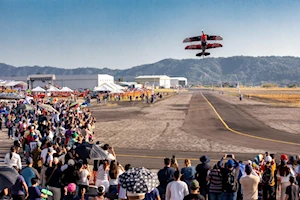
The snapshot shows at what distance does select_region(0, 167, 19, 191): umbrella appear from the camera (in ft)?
25.1

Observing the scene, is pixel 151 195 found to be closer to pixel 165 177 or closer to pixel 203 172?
pixel 165 177

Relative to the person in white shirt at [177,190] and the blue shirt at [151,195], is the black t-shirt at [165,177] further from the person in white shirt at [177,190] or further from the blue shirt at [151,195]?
the blue shirt at [151,195]

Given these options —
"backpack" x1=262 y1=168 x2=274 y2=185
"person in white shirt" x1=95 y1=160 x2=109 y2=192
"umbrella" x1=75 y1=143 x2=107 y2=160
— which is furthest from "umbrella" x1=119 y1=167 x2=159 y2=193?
"umbrella" x1=75 y1=143 x2=107 y2=160

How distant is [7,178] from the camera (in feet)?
25.5

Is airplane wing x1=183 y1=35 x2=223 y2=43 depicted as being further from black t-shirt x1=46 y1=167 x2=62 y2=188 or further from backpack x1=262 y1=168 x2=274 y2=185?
black t-shirt x1=46 y1=167 x2=62 y2=188

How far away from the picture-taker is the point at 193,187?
20.6 feet

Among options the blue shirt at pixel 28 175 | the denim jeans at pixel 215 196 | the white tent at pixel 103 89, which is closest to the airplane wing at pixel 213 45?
the white tent at pixel 103 89

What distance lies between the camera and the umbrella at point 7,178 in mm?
7651

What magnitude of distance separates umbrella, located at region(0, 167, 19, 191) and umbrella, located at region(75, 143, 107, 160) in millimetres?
3482

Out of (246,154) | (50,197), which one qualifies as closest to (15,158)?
(50,197)

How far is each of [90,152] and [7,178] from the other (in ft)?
12.9

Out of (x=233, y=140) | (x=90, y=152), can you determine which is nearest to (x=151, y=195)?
(x=90, y=152)

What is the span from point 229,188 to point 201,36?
109 feet

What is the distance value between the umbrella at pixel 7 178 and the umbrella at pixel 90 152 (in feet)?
11.4
